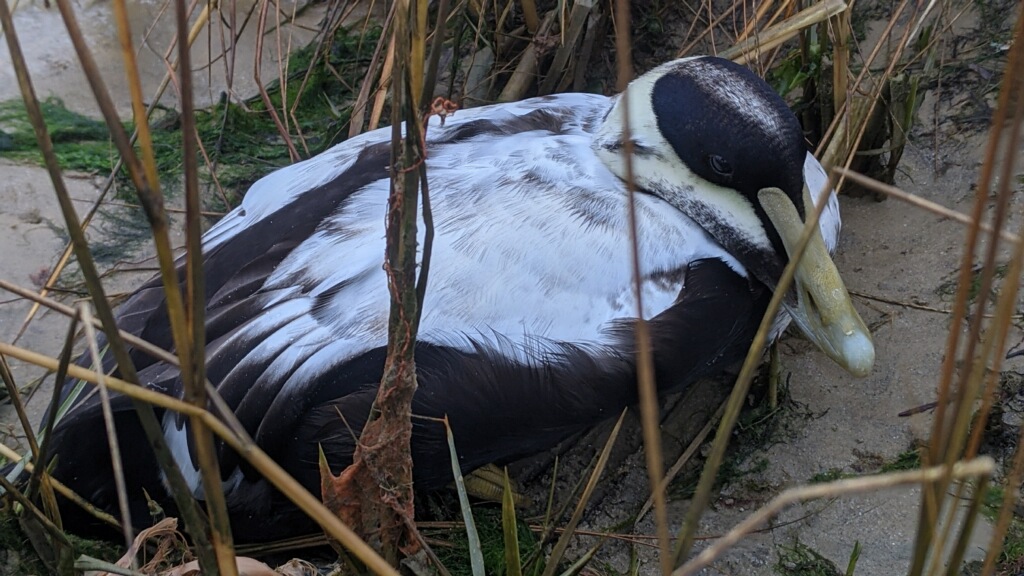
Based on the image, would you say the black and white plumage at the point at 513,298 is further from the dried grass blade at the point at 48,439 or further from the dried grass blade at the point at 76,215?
the dried grass blade at the point at 76,215

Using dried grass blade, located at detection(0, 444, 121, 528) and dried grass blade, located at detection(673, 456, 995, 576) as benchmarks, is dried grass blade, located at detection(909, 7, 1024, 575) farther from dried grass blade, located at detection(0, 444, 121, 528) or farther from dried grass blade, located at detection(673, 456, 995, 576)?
dried grass blade, located at detection(0, 444, 121, 528)

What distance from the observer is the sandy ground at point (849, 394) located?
193 cm

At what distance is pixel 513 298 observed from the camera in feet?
6.19

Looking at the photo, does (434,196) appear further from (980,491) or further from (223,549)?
(980,491)

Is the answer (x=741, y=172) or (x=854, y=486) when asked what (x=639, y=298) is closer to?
(x=854, y=486)

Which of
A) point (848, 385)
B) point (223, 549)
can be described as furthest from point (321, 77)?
point (223, 549)

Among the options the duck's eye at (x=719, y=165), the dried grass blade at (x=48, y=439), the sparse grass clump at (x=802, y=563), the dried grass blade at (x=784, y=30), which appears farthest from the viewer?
the dried grass blade at (x=784, y=30)

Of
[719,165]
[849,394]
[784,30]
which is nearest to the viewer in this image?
[719,165]

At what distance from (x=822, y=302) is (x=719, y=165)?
368mm

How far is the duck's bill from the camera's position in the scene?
1891mm

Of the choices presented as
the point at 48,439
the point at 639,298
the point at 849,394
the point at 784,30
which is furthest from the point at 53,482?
the point at 784,30

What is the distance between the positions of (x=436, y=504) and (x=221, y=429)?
141 centimetres

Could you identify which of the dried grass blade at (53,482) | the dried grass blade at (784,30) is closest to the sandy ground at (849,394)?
the dried grass blade at (784,30)

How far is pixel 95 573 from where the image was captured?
5.21 feet
